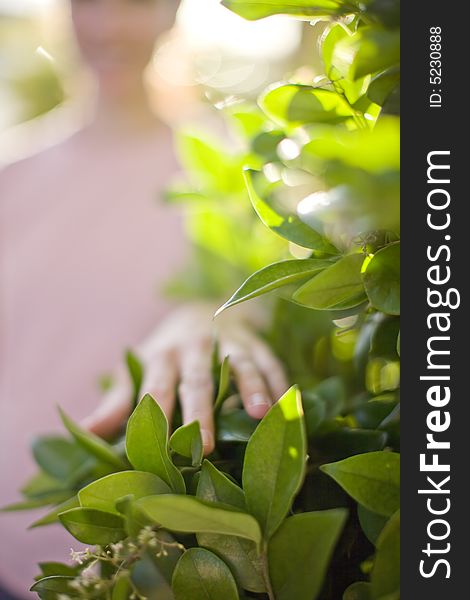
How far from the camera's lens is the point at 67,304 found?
1.02 metres

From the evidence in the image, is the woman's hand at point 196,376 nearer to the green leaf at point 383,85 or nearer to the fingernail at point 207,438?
the fingernail at point 207,438

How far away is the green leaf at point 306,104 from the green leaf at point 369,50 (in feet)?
0.05

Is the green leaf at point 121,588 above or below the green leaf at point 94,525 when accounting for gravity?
below

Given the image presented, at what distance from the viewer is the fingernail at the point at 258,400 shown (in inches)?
13.8

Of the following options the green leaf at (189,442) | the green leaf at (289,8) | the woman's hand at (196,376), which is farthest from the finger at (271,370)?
the green leaf at (289,8)

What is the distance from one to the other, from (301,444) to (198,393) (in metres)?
0.12

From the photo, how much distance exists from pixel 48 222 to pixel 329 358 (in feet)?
2.49

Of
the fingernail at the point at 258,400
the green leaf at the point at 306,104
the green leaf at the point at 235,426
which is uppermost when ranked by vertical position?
the green leaf at the point at 306,104

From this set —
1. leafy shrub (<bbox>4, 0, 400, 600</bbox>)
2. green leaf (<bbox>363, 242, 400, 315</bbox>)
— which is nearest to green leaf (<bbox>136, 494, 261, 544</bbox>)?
leafy shrub (<bbox>4, 0, 400, 600</bbox>)

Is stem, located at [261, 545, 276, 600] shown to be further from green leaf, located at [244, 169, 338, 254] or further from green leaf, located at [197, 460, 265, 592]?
green leaf, located at [244, 169, 338, 254]

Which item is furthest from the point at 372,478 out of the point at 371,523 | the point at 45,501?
the point at 45,501

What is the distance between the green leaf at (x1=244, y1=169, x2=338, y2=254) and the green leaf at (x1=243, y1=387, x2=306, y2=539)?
7 centimetres

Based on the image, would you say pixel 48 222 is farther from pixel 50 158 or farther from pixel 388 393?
pixel 388 393


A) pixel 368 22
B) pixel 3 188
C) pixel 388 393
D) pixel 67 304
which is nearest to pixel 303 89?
pixel 368 22
